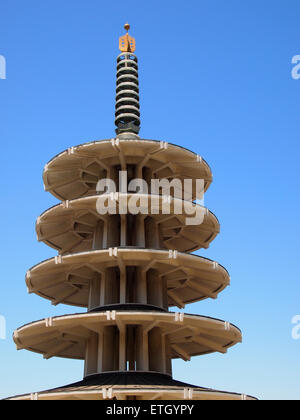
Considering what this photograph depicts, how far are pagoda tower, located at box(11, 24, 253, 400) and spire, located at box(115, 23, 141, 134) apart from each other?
149 mm

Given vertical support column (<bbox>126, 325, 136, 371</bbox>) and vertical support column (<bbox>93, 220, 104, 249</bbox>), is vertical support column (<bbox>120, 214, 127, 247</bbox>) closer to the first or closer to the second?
vertical support column (<bbox>93, 220, 104, 249</bbox>)

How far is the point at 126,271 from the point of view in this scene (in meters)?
42.5

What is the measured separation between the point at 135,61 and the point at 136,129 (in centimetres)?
866

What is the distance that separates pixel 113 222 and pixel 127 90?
14838 mm

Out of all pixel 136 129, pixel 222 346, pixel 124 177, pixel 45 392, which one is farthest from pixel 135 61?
pixel 45 392

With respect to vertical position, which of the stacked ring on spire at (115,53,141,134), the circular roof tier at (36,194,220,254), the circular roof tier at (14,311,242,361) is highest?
the stacked ring on spire at (115,53,141,134)

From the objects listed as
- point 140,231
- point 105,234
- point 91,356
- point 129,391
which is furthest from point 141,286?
point 129,391

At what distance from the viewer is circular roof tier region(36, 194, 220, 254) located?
41250mm

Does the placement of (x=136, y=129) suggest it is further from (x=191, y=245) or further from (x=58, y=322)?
(x=58, y=322)

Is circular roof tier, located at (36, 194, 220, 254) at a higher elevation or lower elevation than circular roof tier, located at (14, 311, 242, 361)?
higher

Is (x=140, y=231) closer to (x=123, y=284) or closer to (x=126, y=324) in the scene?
(x=123, y=284)

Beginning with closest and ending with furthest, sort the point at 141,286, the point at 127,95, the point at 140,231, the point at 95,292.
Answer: the point at 141,286
the point at 95,292
the point at 140,231
the point at 127,95

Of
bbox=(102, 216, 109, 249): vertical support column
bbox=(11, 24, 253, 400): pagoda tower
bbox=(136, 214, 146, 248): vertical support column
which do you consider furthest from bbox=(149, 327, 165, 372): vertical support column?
bbox=(102, 216, 109, 249): vertical support column

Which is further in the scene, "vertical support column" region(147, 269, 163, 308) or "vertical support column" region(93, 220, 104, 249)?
"vertical support column" region(93, 220, 104, 249)
